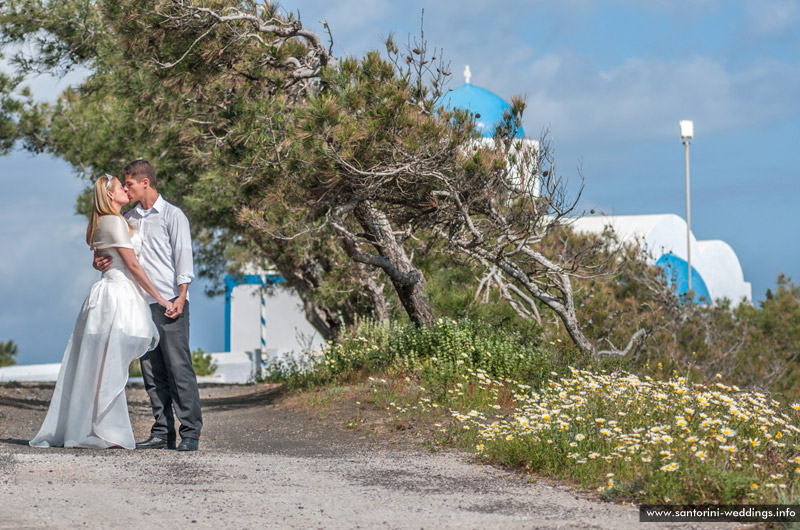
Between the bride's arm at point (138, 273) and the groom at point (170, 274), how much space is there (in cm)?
10

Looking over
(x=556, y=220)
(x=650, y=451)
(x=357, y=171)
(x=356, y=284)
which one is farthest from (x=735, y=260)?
(x=650, y=451)

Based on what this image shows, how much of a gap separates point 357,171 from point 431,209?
1447 mm

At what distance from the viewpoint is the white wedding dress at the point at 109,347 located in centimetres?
561

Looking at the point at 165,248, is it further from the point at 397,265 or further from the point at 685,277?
the point at 685,277

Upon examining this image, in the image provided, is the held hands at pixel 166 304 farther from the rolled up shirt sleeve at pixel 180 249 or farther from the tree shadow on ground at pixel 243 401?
the tree shadow on ground at pixel 243 401

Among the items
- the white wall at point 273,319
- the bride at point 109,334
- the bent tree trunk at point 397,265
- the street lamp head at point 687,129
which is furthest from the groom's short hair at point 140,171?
the white wall at point 273,319

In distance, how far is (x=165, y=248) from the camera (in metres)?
5.72

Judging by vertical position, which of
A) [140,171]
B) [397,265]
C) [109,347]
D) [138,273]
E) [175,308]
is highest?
[140,171]

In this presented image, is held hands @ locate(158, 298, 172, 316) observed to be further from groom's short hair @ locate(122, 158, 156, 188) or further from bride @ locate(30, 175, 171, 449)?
groom's short hair @ locate(122, 158, 156, 188)

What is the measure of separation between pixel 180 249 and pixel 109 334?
2.47ft

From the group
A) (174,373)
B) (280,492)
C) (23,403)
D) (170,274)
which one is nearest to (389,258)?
(170,274)

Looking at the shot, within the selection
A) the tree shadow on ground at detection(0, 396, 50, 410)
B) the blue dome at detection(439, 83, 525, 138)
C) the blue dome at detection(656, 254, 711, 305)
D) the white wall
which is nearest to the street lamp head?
the blue dome at detection(656, 254, 711, 305)

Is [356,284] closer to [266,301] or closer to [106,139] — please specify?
[106,139]

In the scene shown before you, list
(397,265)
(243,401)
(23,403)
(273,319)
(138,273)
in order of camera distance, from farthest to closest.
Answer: (273,319) → (243,401) → (23,403) → (397,265) → (138,273)
